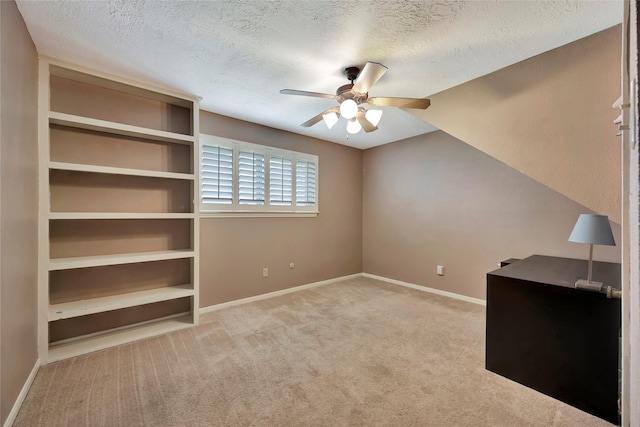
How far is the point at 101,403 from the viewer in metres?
1.71

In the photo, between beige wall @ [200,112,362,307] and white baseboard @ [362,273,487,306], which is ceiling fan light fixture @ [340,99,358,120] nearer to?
beige wall @ [200,112,362,307]

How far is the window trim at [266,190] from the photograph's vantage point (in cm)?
325

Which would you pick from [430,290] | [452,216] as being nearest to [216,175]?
[452,216]

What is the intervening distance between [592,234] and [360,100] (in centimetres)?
187

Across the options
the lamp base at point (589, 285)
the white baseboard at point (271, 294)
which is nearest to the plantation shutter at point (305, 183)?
the white baseboard at point (271, 294)

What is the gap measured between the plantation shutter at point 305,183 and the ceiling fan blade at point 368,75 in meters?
2.16

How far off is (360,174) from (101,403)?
442 centimetres

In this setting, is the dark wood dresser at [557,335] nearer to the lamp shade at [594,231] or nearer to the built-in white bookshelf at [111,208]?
the lamp shade at [594,231]

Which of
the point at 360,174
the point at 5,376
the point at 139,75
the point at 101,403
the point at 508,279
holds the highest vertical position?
the point at 139,75

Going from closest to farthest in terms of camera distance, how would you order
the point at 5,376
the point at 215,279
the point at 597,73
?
the point at 5,376, the point at 597,73, the point at 215,279

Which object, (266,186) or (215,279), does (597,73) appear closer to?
(266,186)

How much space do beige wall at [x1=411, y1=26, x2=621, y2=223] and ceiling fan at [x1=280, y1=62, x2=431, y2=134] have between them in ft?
2.20

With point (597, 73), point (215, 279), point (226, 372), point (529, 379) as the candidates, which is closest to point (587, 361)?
point (529, 379)

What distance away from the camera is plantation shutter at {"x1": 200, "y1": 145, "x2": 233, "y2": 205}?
3242 mm
